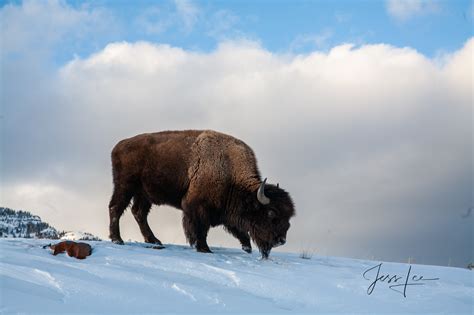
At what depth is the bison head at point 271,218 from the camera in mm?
9727

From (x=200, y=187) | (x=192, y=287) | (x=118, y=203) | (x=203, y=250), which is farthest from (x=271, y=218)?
(x=192, y=287)

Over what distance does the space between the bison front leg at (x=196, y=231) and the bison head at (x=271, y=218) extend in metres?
0.94

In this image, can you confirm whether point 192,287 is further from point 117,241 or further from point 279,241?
point 117,241

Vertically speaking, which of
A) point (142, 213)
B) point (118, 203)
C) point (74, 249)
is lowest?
point (74, 249)

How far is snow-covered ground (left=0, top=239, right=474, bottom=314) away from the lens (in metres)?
4.71

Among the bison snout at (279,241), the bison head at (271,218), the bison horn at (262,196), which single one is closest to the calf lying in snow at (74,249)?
the bison horn at (262,196)

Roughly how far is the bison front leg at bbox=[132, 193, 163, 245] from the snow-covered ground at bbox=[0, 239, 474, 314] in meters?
3.36

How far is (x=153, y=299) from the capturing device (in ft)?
16.4

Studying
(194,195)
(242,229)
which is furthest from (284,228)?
(194,195)

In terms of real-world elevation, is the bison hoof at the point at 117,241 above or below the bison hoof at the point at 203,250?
below

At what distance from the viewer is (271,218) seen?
9.80 m
